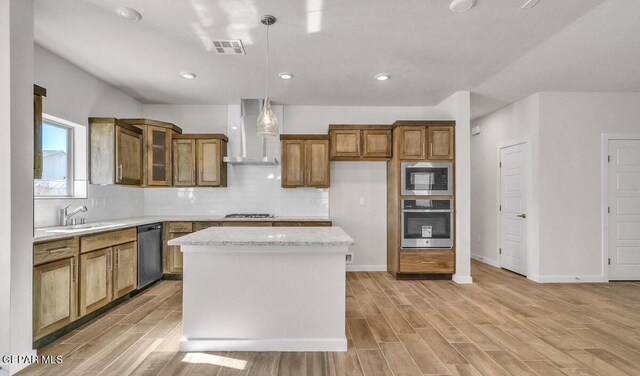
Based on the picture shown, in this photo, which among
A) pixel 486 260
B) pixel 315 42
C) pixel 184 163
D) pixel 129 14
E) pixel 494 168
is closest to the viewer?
pixel 129 14

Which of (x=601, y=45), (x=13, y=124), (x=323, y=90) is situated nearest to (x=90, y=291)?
(x=13, y=124)

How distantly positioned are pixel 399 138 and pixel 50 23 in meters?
4.00

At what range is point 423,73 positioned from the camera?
3.82m

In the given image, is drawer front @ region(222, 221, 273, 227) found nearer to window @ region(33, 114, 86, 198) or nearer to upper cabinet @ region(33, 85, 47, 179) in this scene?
window @ region(33, 114, 86, 198)

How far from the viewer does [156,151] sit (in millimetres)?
4531

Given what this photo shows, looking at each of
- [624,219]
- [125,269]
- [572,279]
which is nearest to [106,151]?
[125,269]

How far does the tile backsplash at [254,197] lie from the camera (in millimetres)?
5148

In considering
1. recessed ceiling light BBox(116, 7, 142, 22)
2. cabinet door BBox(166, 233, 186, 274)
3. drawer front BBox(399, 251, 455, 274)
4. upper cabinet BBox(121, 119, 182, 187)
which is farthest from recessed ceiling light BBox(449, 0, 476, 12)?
cabinet door BBox(166, 233, 186, 274)

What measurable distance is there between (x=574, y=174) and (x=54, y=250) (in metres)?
6.17

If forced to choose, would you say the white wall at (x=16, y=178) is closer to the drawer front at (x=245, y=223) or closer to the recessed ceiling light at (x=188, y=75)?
the recessed ceiling light at (x=188, y=75)

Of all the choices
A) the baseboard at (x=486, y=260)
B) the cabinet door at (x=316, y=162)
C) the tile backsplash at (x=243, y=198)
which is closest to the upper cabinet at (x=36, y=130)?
the tile backsplash at (x=243, y=198)

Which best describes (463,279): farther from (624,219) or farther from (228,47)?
(228,47)

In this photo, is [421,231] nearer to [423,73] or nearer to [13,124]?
[423,73]

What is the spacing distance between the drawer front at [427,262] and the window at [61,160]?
4.27 meters
